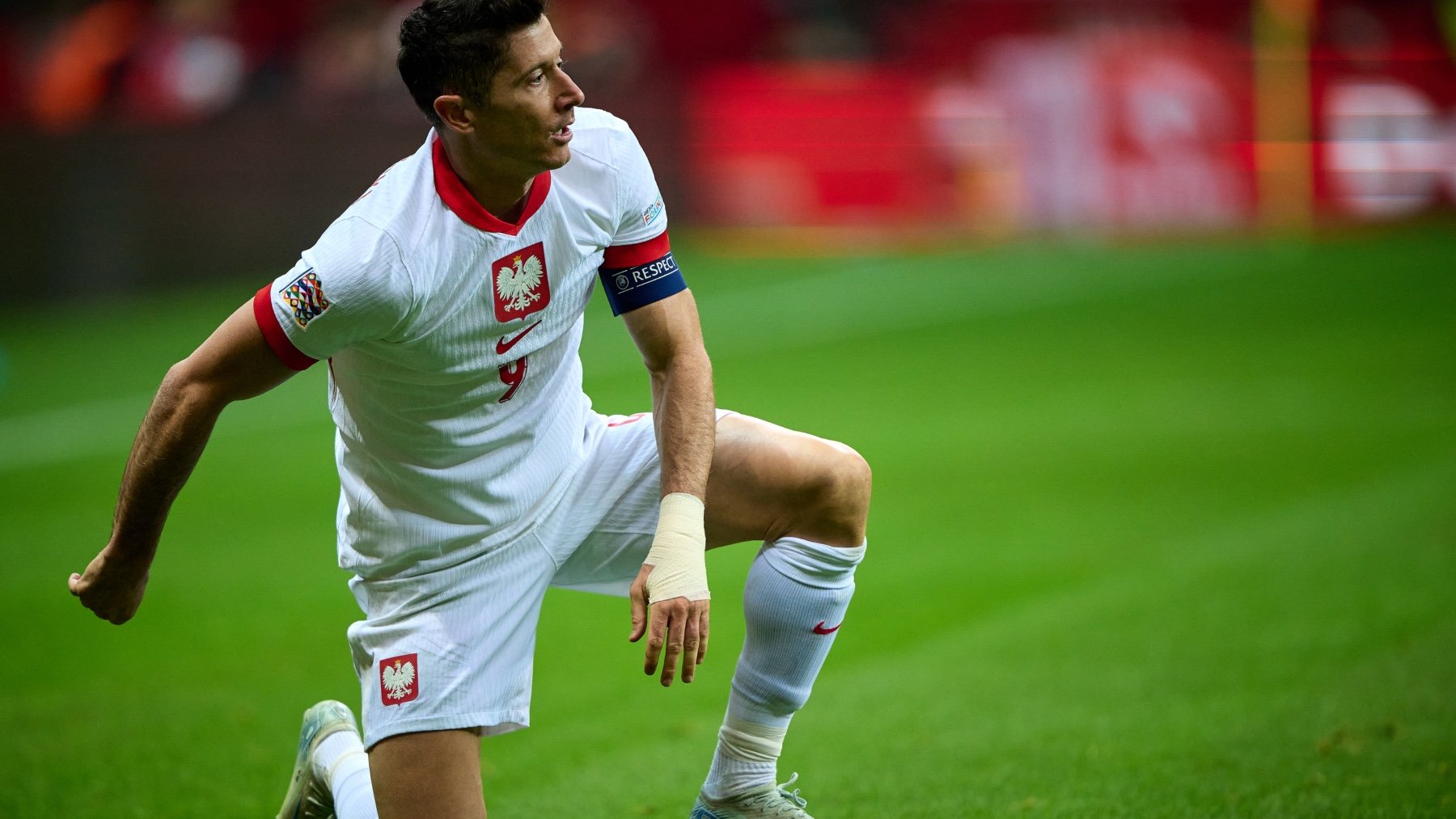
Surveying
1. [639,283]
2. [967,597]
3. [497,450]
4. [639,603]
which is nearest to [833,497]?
[639,603]

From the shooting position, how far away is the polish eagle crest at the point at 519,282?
350 cm

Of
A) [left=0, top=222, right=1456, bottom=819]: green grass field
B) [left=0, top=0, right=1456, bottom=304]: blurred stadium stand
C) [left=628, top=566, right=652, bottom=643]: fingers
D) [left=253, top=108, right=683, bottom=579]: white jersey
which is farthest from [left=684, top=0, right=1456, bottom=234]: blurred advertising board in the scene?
[left=628, top=566, right=652, bottom=643]: fingers

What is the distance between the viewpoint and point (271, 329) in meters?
3.25

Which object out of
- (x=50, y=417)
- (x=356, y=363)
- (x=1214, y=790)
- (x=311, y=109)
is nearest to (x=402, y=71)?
(x=356, y=363)

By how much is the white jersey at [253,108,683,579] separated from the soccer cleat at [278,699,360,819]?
53 centimetres

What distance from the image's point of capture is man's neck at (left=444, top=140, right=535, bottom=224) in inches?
136

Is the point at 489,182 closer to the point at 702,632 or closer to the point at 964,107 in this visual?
the point at 702,632

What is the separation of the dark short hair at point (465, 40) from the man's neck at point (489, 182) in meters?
0.12

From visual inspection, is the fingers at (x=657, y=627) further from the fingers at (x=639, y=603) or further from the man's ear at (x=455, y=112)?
the man's ear at (x=455, y=112)

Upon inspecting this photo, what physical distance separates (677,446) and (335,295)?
0.86m

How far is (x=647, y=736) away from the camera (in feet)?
16.1

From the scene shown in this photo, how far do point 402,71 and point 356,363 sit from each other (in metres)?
0.63

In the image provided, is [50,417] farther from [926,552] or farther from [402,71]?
[402,71]

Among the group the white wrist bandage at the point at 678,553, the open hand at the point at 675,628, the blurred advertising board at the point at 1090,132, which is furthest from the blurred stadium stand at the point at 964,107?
the open hand at the point at 675,628
